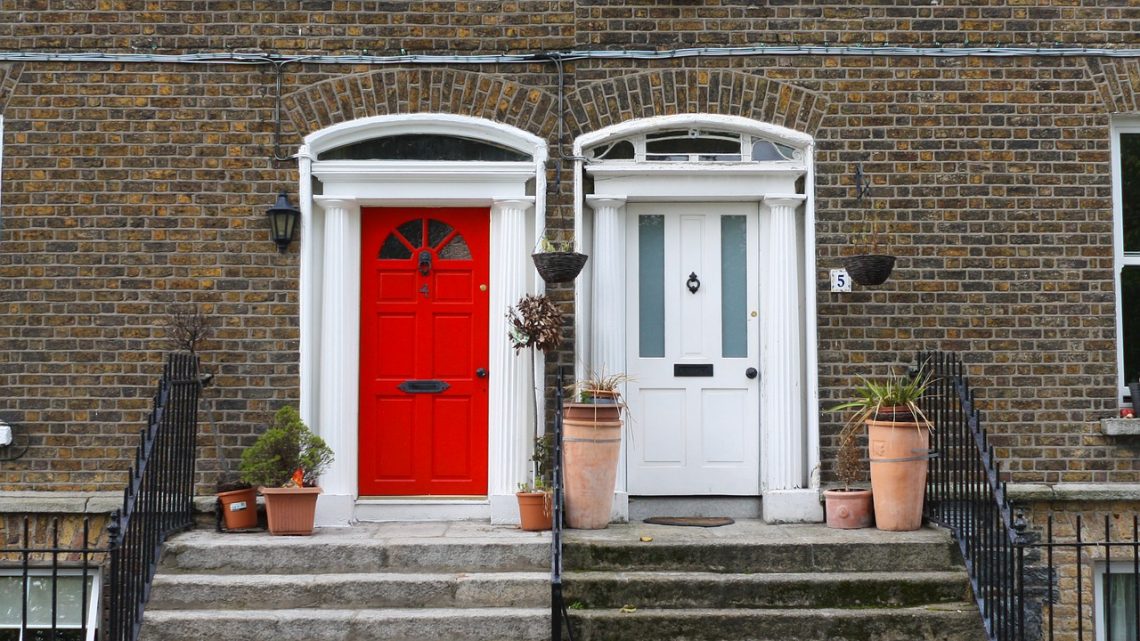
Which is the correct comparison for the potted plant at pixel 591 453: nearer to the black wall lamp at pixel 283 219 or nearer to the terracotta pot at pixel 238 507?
the terracotta pot at pixel 238 507

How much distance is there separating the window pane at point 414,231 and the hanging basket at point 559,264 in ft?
3.27

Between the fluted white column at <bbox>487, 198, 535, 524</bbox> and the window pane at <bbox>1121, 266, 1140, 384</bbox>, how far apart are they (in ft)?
13.3

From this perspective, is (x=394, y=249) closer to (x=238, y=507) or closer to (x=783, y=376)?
(x=238, y=507)

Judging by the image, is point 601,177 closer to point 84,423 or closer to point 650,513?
point 650,513

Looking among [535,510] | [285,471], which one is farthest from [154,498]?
[535,510]

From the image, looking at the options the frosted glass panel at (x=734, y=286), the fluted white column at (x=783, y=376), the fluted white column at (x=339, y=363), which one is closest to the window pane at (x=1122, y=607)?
the fluted white column at (x=783, y=376)

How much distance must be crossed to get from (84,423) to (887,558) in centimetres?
513

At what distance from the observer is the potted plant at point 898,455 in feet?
21.3

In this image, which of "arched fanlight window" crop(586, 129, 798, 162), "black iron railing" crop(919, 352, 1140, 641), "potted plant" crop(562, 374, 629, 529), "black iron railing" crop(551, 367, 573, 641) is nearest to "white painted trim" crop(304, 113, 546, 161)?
"arched fanlight window" crop(586, 129, 798, 162)

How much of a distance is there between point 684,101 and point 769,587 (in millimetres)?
3227

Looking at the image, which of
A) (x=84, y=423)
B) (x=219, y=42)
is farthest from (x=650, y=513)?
(x=219, y=42)

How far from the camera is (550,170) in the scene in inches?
284

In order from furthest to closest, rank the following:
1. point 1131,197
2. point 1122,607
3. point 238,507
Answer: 1. point 1131,197
2. point 1122,607
3. point 238,507

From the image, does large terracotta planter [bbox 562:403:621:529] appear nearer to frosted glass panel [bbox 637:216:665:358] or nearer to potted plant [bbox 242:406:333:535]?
frosted glass panel [bbox 637:216:665:358]
